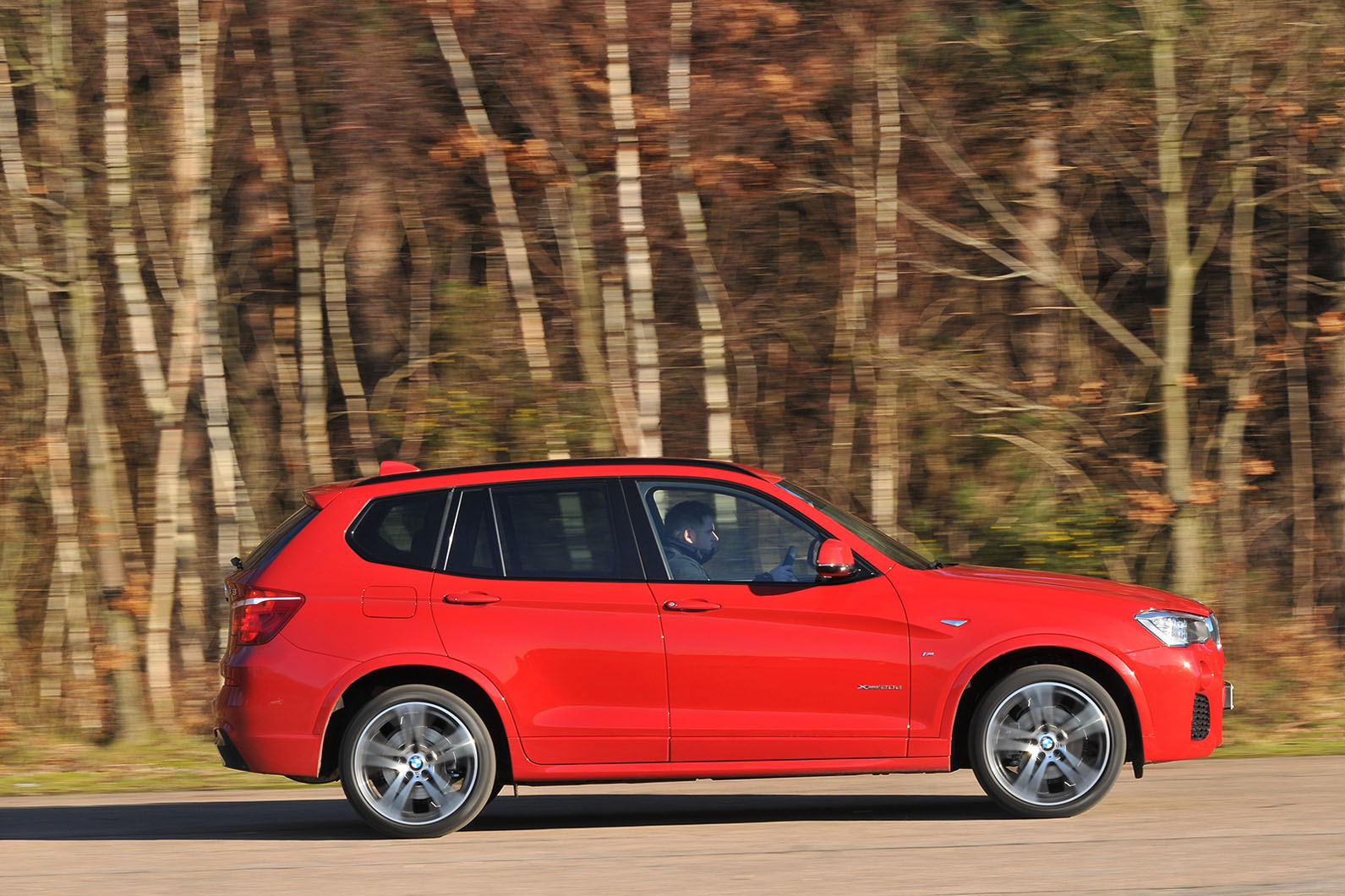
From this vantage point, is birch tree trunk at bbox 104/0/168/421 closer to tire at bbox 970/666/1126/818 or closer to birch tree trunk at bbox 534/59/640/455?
birch tree trunk at bbox 534/59/640/455

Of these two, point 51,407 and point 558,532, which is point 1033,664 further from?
point 51,407

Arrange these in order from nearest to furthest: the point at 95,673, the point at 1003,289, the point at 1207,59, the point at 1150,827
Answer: the point at 1150,827 < the point at 1207,59 < the point at 95,673 < the point at 1003,289

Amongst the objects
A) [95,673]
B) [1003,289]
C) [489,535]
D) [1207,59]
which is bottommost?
[95,673]

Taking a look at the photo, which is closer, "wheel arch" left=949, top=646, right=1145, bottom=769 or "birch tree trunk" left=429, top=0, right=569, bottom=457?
"wheel arch" left=949, top=646, right=1145, bottom=769

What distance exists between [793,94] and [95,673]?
24.3ft

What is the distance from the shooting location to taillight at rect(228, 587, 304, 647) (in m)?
7.23

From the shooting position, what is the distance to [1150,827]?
7.09m

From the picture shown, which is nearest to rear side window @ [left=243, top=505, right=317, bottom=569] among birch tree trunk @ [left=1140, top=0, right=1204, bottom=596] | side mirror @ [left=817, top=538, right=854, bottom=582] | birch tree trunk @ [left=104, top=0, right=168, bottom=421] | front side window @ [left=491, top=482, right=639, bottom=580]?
front side window @ [left=491, top=482, right=639, bottom=580]

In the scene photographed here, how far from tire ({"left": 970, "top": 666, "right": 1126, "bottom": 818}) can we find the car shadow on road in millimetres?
274

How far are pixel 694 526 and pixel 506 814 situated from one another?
74.8 inches

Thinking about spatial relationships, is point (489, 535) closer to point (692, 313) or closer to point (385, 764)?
point (385, 764)

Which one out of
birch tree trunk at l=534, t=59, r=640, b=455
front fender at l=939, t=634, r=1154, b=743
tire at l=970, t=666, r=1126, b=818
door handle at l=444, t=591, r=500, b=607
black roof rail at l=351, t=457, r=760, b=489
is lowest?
tire at l=970, t=666, r=1126, b=818

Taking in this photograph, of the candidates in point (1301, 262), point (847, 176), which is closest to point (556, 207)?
point (847, 176)

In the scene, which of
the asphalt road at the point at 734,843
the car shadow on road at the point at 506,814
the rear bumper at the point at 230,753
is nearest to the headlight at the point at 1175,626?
the asphalt road at the point at 734,843
